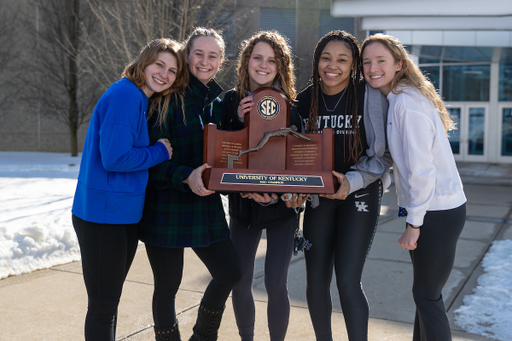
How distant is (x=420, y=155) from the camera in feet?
7.71

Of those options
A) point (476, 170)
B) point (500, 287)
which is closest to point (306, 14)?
point (476, 170)

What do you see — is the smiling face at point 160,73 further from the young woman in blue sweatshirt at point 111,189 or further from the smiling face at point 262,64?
the smiling face at point 262,64

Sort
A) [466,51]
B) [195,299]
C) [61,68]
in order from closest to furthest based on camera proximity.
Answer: [195,299] < [466,51] < [61,68]

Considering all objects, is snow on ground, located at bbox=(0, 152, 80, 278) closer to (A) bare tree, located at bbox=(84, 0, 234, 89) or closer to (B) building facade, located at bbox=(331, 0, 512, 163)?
(A) bare tree, located at bbox=(84, 0, 234, 89)

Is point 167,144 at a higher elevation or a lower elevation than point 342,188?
higher

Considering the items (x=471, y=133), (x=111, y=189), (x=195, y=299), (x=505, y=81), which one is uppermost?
(x=505, y=81)

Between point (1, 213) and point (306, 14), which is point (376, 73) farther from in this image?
point (306, 14)

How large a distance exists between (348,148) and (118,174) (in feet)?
4.34

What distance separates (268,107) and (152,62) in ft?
2.32

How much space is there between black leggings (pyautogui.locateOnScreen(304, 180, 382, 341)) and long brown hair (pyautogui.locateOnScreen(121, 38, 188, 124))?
1.07 metres

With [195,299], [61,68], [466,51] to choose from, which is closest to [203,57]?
[195,299]

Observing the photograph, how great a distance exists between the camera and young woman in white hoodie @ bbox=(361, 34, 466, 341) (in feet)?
7.75

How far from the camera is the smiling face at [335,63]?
2703 mm

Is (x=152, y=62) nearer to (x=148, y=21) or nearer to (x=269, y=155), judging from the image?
(x=269, y=155)
